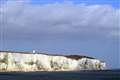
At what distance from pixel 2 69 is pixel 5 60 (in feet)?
12.3

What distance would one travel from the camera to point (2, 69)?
19912 cm

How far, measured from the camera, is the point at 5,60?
656 ft
